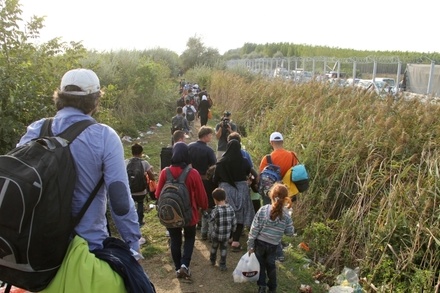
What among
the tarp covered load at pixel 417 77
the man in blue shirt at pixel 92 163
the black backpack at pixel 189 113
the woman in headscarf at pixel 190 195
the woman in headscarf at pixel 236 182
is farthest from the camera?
the black backpack at pixel 189 113

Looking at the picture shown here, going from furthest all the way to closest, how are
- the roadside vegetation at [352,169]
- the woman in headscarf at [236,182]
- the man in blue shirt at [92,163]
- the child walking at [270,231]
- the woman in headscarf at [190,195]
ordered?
the woman in headscarf at [236,182] < the woman in headscarf at [190,195] < the roadside vegetation at [352,169] < the child walking at [270,231] < the man in blue shirt at [92,163]

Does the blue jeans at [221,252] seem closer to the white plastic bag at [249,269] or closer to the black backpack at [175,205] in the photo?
the white plastic bag at [249,269]

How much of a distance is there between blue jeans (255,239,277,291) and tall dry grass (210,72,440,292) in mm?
1081

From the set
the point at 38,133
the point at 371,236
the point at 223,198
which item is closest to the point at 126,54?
the point at 223,198

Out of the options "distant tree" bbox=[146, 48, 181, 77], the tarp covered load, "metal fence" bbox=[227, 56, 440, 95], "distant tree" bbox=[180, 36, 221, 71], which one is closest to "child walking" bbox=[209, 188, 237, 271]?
"metal fence" bbox=[227, 56, 440, 95]

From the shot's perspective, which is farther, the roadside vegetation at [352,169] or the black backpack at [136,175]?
the black backpack at [136,175]

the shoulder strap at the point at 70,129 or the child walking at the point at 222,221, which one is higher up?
the shoulder strap at the point at 70,129

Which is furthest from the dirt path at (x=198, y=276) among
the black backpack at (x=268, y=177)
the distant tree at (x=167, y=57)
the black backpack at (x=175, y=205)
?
the distant tree at (x=167, y=57)

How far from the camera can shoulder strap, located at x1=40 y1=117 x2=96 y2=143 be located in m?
2.04

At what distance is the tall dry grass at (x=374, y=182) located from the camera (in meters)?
4.23

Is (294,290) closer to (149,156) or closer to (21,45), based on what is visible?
(21,45)

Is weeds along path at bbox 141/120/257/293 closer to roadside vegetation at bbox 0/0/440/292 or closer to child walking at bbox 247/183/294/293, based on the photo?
roadside vegetation at bbox 0/0/440/292

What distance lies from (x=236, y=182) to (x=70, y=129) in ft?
12.1

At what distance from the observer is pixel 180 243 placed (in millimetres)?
4723
